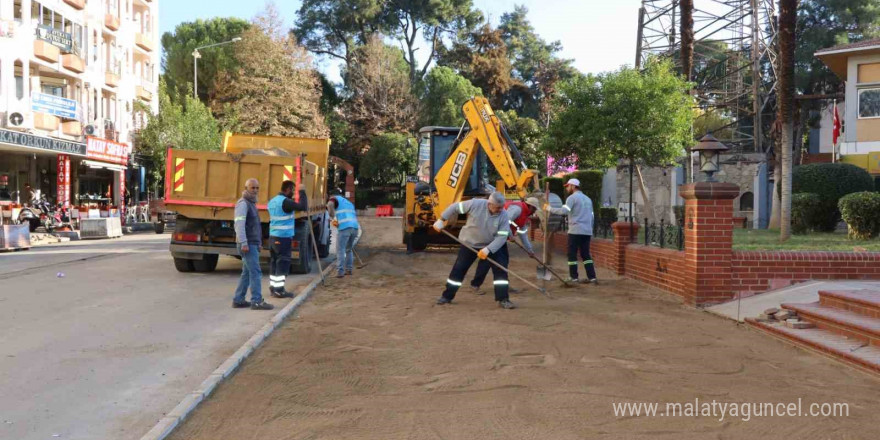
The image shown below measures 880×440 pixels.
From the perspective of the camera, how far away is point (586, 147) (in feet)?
78.4

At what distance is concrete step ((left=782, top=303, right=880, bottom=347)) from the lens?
7.35 m

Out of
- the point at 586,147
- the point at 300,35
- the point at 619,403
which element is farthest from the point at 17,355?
the point at 300,35

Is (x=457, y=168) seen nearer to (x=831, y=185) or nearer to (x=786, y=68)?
(x=786, y=68)

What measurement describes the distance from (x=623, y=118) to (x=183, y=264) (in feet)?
44.4

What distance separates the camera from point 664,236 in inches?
480

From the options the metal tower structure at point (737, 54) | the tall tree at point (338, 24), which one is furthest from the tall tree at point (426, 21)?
the metal tower structure at point (737, 54)

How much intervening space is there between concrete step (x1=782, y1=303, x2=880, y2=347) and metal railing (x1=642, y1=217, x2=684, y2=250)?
2435 millimetres

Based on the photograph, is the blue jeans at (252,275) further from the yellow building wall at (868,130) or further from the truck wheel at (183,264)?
the yellow building wall at (868,130)

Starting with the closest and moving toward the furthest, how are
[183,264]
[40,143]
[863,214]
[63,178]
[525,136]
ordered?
[863,214]
[183,264]
[40,143]
[63,178]
[525,136]

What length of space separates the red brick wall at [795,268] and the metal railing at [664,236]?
1233 millimetres

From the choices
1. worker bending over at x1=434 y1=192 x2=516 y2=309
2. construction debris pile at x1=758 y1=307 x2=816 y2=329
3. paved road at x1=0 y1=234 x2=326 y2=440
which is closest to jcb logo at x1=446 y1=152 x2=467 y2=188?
paved road at x1=0 y1=234 x2=326 y2=440

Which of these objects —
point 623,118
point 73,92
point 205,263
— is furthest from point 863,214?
point 73,92

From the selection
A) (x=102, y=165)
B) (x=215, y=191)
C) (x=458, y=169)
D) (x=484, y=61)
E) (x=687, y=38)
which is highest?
(x=484, y=61)

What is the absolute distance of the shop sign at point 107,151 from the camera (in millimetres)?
34562
